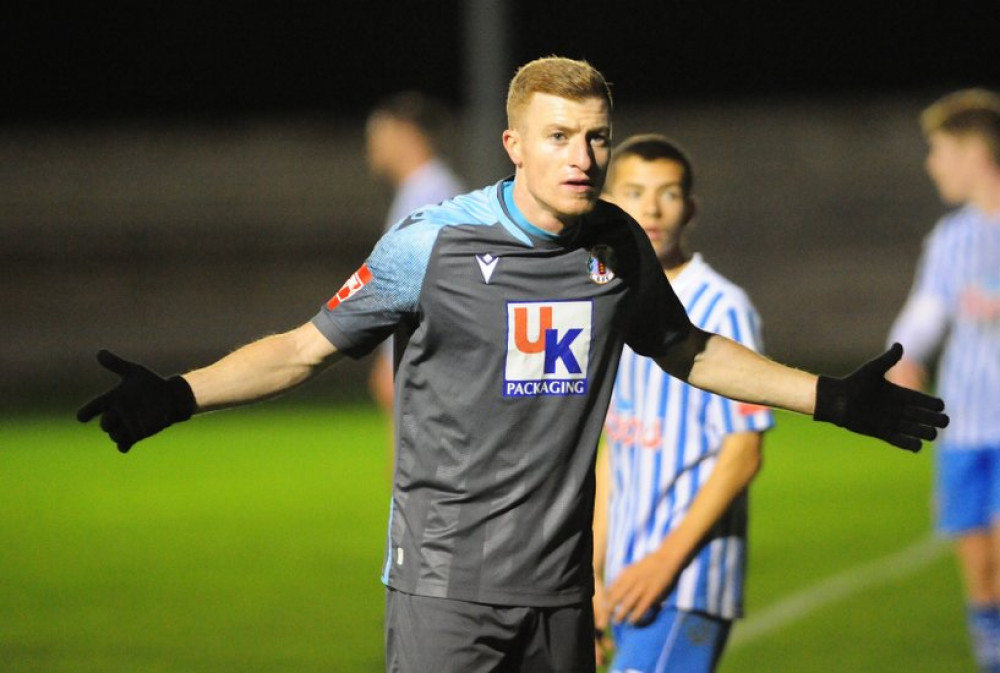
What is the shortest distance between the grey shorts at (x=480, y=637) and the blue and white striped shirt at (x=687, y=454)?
3.08ft

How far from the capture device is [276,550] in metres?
10.9

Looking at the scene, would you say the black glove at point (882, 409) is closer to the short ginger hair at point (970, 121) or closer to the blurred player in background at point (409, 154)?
the short ginger hair at point (970, 121)

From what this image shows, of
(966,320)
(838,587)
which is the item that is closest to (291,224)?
(838,587)

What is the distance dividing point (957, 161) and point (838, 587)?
317 centimetres

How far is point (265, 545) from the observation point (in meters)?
11.1

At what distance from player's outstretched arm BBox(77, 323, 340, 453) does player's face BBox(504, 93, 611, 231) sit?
0.60 metres

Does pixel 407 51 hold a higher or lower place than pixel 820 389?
higher

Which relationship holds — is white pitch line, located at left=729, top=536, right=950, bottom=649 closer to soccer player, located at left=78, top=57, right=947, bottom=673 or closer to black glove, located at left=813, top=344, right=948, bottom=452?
black glove, located at left=813, top=344, right=948, bottom=452

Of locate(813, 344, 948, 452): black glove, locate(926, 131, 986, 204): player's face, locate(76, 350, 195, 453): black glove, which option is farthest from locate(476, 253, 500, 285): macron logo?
locate(926, 131, 986, 204): player's face

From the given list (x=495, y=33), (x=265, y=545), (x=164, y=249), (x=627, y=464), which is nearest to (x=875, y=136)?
(x=495, y=33)

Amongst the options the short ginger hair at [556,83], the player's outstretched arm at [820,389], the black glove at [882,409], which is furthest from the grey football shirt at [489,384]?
the black glove at [882,409]

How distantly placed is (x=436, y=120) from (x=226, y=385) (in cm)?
602

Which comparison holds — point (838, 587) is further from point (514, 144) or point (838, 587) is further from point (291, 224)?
point (291, 224)

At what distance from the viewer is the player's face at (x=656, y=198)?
16.6ft
